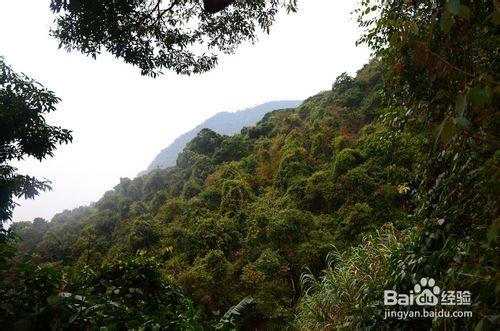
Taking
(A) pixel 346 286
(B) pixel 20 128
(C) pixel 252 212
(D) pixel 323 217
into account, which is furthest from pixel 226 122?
(A) pixel 346 286

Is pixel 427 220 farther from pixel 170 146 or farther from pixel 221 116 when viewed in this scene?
pixel 221 116

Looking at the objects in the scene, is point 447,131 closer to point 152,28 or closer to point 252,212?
point 152,28

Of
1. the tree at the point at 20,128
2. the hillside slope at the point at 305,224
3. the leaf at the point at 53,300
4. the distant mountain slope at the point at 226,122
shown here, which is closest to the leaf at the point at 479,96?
the hillside slope at the point at 305,224

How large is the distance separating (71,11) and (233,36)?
2.44m

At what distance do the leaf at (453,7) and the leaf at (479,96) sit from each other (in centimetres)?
19

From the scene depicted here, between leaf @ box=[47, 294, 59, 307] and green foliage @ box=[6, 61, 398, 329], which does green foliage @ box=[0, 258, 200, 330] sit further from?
green foliage @ box=[6, 61, 398, 329]

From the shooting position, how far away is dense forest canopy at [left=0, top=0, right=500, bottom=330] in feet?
5.42

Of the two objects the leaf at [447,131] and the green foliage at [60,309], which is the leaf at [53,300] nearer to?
the green foliage at [60,309]

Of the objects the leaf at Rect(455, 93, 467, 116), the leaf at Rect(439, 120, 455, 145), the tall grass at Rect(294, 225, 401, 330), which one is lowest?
the tall grass at Rect(294, 225, 401, 330)

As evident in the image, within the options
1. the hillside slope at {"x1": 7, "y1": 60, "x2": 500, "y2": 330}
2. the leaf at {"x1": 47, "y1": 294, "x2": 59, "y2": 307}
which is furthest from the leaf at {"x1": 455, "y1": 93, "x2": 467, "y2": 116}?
the leaf at {"x1": 47, "y1": 294, "x2": 59, "y2": 307}

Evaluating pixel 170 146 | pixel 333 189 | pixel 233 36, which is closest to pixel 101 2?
pixel 233 36

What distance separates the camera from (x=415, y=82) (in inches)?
98.7

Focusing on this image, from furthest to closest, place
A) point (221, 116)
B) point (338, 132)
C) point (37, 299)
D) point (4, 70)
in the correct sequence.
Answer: point (221, 116) → point (338, 132) → point (4, 70) → point (37, 299)

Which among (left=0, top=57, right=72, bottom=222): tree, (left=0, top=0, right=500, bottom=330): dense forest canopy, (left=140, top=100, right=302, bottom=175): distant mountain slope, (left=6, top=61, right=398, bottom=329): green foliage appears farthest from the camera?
(left=140, top=100, right=302, bottom=175): distant mountain slope
